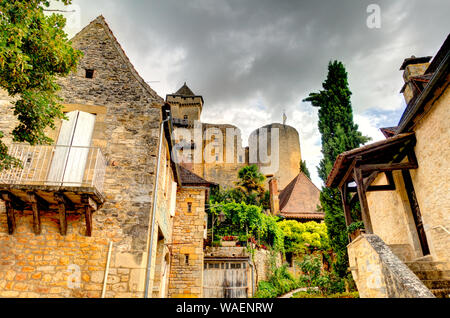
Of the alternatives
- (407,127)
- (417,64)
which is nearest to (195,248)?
(407,127)

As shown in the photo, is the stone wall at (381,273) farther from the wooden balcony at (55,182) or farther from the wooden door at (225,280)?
the wooden door at (225,280)

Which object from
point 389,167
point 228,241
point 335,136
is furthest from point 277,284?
point 389,167

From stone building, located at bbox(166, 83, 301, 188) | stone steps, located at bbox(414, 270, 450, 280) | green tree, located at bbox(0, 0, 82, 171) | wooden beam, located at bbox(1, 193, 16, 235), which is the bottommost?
stone steps, located at bbox(414, 270, 450, 280)

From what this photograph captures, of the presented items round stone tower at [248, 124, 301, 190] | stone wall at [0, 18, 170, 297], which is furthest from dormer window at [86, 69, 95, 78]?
round stone tower at [248, 124, 301, 190]

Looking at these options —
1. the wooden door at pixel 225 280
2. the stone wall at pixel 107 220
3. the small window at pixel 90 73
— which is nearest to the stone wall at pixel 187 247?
the wooden door at pixel 225 280

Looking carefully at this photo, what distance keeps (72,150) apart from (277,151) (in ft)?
138

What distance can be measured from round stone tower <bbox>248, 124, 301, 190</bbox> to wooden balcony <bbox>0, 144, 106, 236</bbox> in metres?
37.7

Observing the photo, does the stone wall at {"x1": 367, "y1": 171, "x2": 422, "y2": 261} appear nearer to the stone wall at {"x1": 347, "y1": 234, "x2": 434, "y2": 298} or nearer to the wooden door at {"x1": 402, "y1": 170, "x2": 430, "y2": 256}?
the wooden door at {"x1": 402, "y1": 170, "x2": 430, "y2": 256}

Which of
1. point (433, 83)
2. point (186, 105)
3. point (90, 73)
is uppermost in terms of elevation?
point (186, 105)

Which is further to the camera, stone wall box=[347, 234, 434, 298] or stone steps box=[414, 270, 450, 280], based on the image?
stone steps box=[414, 270, 450, 280]

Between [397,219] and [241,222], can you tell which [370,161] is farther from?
[241,222]

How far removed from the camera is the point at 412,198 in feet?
27.6

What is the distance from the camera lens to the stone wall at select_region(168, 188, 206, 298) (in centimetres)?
1030

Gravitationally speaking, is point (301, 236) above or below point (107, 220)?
above
